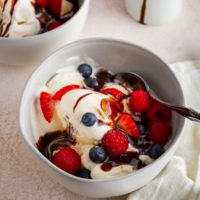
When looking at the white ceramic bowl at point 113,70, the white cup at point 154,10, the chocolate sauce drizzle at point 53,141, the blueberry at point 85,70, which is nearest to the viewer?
the white ceramic bowl at point 113,70

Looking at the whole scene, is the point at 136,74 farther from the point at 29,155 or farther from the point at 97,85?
the point at 29,155

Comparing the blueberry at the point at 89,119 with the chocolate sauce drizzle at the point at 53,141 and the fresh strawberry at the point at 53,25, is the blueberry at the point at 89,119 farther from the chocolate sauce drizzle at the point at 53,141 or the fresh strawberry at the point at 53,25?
the fresh strawberry at the point at 53,25

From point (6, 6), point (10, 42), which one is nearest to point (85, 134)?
point (10, 42)

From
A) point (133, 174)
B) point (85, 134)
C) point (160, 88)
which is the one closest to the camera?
point (133, 174)

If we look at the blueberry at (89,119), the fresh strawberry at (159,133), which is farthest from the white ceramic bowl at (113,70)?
the blueberry at (89,119)

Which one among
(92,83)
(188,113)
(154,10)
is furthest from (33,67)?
(188,113)

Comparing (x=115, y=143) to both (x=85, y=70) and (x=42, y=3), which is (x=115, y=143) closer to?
(x=85, y=70)

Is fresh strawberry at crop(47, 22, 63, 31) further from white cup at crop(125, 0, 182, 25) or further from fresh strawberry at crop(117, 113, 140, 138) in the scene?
fresh strawberry at crop(117, 113, 140, 138)

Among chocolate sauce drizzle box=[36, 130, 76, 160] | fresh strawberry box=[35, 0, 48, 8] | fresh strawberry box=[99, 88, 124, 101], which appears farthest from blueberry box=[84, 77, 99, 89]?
fresh strawberry box=[35, 0, 48, 8]
